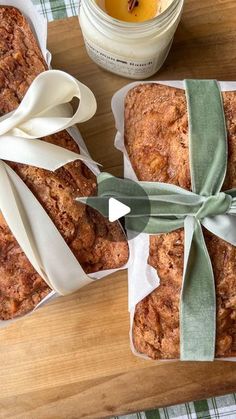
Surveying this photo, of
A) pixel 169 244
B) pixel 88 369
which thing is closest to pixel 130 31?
pixel 169 244

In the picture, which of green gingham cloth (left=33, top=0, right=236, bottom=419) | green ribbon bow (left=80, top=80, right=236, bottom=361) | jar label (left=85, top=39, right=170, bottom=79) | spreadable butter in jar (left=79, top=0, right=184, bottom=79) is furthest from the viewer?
green gingham cloth (left=33, top=0, right=236, bottom=419)

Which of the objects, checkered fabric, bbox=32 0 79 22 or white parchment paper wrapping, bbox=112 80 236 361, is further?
checkered fabric, bbox=32 0 79 22

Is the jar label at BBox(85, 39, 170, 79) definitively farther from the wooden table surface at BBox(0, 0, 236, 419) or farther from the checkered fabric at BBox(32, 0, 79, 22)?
the wooden table surface at BBox(0, 0, 236, 419)

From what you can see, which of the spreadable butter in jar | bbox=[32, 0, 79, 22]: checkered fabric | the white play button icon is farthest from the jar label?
the white play button icon

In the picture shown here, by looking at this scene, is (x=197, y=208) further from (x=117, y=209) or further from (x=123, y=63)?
(x=123, y=63)

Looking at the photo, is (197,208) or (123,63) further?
(123,63)

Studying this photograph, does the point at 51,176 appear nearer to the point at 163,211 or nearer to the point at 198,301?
the point at 163,211
